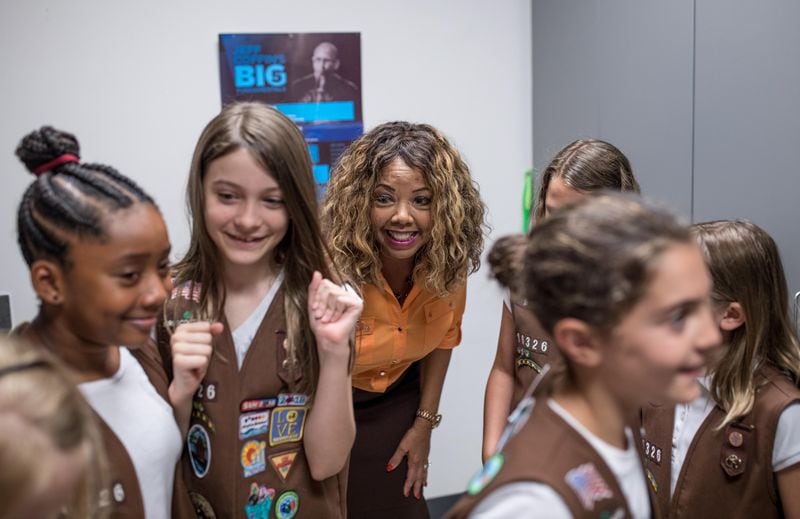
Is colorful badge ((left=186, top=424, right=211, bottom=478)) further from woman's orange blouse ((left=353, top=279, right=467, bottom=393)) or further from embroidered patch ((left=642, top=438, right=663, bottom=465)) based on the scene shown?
embroidered patch ((left=642, top=438, right=663, bottom=465))

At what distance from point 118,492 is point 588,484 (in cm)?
69

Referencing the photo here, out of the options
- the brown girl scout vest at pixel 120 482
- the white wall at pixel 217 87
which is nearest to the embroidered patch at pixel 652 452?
the brown girl scout vest at pixel 120 482

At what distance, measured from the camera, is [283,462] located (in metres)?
1.35

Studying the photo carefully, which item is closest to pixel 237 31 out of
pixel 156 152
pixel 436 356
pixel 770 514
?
pixel 156 152

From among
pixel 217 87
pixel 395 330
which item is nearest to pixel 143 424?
pixel 395 330

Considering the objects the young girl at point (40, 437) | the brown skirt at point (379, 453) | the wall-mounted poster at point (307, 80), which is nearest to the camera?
the young girl at point (40, 437)

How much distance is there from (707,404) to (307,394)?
30.6 inches

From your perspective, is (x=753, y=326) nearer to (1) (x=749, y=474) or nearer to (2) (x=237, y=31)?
(1) (x=749, y=474)

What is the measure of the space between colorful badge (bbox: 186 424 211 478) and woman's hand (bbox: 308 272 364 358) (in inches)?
10.0

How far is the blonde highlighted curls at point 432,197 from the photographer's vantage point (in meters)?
1.84

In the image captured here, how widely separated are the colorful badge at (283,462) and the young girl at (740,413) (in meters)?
0.70

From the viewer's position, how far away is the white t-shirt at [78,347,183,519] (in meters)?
1.13

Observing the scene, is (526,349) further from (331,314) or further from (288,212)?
(288,212)

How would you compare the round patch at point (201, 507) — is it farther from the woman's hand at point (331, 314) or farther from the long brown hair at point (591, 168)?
the long brown hair at point (591, 168)
